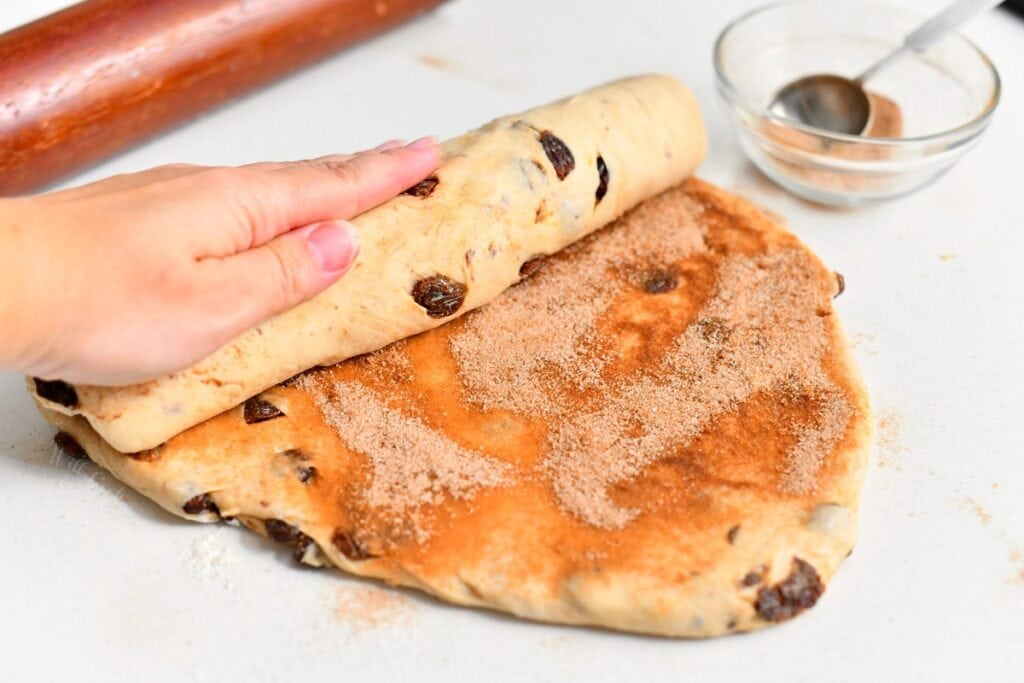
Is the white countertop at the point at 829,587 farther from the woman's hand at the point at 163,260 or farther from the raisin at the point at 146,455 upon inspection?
the woman's hand at the point at 163,260

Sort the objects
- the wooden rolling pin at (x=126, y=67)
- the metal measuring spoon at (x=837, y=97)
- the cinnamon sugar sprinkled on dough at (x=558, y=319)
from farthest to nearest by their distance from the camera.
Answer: the metal measuring spoon at (x=837, y=97) < the wooden rolling pin at (x=126, y=67) < the cinnamon sugar sprinkled on dough at (x=558, y=319)

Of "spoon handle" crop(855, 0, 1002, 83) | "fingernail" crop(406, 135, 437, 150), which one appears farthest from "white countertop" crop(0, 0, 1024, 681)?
"fingernail" crop(406, 135, 437, 150)

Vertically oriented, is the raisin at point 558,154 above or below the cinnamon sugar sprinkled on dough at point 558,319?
above

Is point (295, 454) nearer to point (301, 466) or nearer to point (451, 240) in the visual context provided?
point (301, 466)

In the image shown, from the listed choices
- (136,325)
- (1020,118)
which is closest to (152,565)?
(136,325)

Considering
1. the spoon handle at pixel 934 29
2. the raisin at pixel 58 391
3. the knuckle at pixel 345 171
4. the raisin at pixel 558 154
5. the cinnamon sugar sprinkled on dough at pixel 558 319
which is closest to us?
the raisin at pixel 58 391

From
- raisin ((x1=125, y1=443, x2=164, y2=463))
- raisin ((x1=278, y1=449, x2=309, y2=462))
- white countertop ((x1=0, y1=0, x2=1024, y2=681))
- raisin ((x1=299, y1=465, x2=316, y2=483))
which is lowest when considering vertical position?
white countertop ((x1=0, y1=0, x2=1024, y2=681))

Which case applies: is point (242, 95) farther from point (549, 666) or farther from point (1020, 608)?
point (1020, 608)

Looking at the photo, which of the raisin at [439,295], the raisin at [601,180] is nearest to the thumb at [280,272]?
the raisin at [439,295]

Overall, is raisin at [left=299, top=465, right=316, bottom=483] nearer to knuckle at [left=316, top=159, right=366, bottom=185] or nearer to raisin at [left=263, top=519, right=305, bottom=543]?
raisin at [left=263, top=519, right=305, bottom=543]
